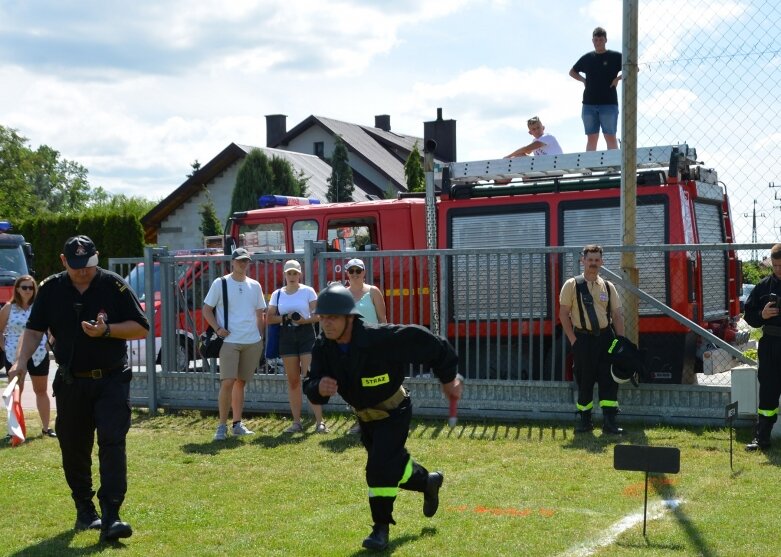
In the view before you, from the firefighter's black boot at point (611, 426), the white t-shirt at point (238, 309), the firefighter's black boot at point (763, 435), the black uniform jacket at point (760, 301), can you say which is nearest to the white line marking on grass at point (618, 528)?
the firefighter's black boot at point (763, 435)

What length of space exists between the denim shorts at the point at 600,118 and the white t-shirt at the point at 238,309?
473 cm

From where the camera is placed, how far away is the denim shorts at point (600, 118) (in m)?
12.6

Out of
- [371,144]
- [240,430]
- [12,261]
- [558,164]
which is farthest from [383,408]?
[371,144]

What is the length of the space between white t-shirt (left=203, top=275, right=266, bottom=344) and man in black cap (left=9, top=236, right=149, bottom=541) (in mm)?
3765

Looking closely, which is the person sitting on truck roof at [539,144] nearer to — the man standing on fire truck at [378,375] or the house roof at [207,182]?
the man standing on fire truck at [378,375]

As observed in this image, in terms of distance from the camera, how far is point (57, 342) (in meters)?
6.93

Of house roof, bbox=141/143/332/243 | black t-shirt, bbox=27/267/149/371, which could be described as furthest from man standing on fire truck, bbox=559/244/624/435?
house roof, bbox=141/143/332/243

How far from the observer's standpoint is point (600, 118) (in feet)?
41.8

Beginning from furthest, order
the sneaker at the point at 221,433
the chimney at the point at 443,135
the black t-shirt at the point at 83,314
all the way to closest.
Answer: the chimney at the point at 443,135 < the sneaker at the point at 221,433 < the black t-shirt at the point at 83,314

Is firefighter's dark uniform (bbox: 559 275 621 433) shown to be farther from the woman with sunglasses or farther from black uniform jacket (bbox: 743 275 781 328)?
the woman with sunglasses

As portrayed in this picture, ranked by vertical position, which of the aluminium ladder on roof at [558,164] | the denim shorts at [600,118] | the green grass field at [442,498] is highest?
the denim shorts at [600,118]

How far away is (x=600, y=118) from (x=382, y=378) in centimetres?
744

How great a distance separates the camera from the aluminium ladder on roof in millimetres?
11508

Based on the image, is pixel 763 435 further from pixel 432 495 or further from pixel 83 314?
pixel 83 314
